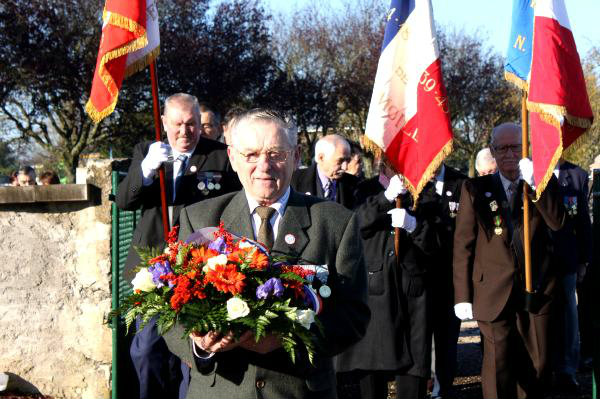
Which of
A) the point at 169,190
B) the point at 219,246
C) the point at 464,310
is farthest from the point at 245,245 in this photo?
the point at 464,310

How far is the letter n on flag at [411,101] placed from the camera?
6.50 m

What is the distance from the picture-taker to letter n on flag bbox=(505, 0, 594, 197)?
6.23 meters

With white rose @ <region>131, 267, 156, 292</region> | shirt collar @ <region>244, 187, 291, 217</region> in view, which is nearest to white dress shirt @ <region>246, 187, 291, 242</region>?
shirt collar @ <region>244, 187, 291, 217</region>

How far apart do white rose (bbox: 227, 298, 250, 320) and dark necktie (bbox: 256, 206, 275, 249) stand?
532 millimetres

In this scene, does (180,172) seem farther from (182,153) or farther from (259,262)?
(259,262)

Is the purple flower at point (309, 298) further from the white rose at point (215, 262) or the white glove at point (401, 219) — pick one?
the white glove at point (401, 219)

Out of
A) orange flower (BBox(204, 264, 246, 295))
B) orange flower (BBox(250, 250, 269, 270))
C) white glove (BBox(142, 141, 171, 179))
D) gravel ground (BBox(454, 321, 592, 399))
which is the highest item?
white glove (BBox(142, 141, 171, 179))

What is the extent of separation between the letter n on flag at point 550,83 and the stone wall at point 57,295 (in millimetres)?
3275

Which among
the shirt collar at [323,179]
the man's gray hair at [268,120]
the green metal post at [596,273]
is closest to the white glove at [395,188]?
the shirt collar at [323,179]

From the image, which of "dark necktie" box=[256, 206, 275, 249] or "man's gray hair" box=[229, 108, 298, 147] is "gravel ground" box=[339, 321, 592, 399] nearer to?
"dark necktie" box=[256, 206, 275, 249]

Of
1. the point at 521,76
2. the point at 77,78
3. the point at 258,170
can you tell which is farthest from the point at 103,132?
the point at 258,170

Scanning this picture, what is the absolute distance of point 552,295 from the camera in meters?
6.25

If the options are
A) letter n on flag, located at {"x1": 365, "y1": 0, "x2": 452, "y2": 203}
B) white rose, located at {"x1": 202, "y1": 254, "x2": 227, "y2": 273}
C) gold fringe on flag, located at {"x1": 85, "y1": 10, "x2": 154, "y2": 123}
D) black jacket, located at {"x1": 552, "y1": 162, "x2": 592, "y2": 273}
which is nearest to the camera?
white rose, located at {"x1": 202, "y1": 254, "x2": 227, "y2": 273}

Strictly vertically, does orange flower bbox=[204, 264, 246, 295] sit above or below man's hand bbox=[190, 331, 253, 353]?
above
